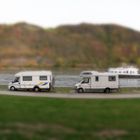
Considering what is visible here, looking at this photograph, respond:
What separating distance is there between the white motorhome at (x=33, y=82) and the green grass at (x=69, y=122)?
15456 millimetres

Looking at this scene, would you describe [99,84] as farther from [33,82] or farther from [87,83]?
[33,82]

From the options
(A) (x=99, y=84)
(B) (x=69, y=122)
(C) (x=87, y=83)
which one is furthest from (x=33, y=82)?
(B) (x=69, y=122)

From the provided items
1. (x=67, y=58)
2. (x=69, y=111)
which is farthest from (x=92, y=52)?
(x=69, y=111)

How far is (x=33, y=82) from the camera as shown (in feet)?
123

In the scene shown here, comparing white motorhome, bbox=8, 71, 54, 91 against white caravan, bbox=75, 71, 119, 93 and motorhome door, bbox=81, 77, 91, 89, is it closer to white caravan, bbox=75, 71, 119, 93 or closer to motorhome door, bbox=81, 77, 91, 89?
white caravan, bbox=75, 71, 119, 93

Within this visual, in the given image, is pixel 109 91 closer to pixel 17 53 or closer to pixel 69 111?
pixel 69 111

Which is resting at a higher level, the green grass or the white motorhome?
the white motorhome

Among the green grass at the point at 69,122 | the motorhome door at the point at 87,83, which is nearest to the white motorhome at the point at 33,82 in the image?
the motorhome door at the point at 87,83

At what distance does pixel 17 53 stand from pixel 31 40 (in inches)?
657

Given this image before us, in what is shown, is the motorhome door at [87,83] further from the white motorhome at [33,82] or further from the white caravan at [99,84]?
the white motorhome at [33,82]

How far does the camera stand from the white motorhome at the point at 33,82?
1458 inches

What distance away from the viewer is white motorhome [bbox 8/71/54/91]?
37031 millimetres

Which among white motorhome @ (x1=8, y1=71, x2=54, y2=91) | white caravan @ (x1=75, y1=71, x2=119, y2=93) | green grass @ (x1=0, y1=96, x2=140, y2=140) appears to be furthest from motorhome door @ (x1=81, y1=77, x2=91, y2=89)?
green grass @ (x1=0, y1=96, x2=140, y2=140)

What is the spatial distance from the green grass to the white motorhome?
15.5 meters
